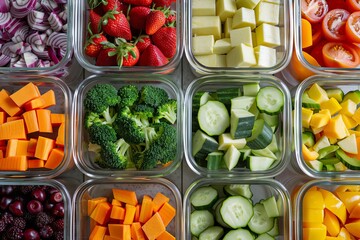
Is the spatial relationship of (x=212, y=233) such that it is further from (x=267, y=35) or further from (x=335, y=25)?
(x=335, y=25)

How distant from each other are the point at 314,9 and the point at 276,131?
448 mm

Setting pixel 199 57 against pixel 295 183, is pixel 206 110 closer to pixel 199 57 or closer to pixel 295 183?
pixel 199 57

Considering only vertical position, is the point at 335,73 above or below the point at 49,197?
above

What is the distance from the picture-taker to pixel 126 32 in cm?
154

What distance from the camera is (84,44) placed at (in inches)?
62.0

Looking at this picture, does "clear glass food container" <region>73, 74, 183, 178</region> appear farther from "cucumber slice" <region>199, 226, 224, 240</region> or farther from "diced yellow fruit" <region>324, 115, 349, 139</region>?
"diced yellow fruit" <region>324, 115, 349, 139</region>

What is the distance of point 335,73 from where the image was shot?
5.11ft

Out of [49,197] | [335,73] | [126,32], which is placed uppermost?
[126,32]

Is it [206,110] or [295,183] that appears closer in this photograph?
[206,110]

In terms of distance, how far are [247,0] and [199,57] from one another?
0.24 m

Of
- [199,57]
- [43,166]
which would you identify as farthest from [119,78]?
[43,166]

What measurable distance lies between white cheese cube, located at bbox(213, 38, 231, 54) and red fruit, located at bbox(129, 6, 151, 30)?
0.25 m

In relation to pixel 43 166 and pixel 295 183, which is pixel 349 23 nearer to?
pixel 295 183

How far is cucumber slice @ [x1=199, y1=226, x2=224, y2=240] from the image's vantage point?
5.07ft
